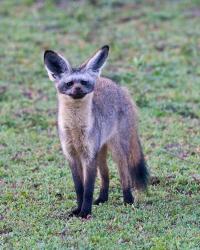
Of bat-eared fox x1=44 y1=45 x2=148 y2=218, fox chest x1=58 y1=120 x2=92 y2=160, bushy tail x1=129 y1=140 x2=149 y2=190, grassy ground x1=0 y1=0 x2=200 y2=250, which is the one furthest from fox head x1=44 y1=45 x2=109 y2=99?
grassy ground x1=0 y1=0 x2=200 y2=250

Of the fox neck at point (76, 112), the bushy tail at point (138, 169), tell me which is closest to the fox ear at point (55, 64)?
the fox neck at point (76, 112)

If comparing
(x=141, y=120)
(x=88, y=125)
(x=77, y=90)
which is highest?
(x=77, y=90)

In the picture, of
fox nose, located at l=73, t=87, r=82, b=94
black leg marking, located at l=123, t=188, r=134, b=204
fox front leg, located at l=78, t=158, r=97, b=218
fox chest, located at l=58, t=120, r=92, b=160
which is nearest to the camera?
fox nose, located at l=73, t=87, r=82, b=94

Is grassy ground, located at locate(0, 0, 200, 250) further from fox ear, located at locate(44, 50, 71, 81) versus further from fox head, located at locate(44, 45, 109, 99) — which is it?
fox ear, located at locate(44, 50, 71, 81)

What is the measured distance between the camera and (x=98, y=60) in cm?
780

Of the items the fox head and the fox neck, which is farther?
the fox neck

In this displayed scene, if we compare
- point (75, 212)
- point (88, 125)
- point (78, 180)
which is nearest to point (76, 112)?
point (88, 125)

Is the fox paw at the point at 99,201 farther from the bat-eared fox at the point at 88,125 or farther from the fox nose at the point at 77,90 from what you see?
the fox nose at the point at 77,90

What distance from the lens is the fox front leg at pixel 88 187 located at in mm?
7578

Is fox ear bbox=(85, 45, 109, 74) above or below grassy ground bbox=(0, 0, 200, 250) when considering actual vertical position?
above

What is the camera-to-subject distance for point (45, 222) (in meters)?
7.39

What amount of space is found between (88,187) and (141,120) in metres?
3.93

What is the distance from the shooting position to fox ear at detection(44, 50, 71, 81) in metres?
7.62

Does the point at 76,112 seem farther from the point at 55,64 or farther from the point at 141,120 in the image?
the point at 141,120
